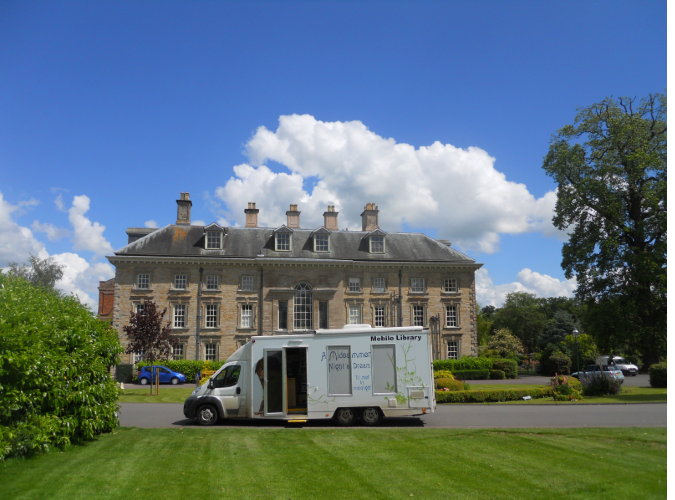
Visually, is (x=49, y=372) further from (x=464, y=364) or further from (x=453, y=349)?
(x=453, y=349)

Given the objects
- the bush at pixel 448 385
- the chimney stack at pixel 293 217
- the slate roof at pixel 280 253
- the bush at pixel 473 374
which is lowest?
the bush at pixel 473 374

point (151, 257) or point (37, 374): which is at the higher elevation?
point (151, 257)

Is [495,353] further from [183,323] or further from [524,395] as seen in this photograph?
[183,323]

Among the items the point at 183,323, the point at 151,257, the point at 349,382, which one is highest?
the point at 151,257

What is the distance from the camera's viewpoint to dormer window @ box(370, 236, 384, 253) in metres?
42.9

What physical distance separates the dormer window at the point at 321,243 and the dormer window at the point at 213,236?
830 centimetres

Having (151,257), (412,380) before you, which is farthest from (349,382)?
(151,257)

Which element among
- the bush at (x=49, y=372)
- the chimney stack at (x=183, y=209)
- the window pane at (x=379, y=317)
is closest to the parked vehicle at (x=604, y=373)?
the window pane at (x=379, y=317)

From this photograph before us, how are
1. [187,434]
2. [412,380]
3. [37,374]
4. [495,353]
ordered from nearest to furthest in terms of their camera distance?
[37,374]
[187,434]
[412,380]
[495,353]

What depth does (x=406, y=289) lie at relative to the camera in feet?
138

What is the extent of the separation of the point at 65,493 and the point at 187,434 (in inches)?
215

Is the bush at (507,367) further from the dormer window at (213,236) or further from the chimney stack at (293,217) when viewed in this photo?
the dormer window at (213,236)

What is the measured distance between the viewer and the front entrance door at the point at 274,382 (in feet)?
47.5

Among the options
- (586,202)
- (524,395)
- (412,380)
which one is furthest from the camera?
(586,202)
